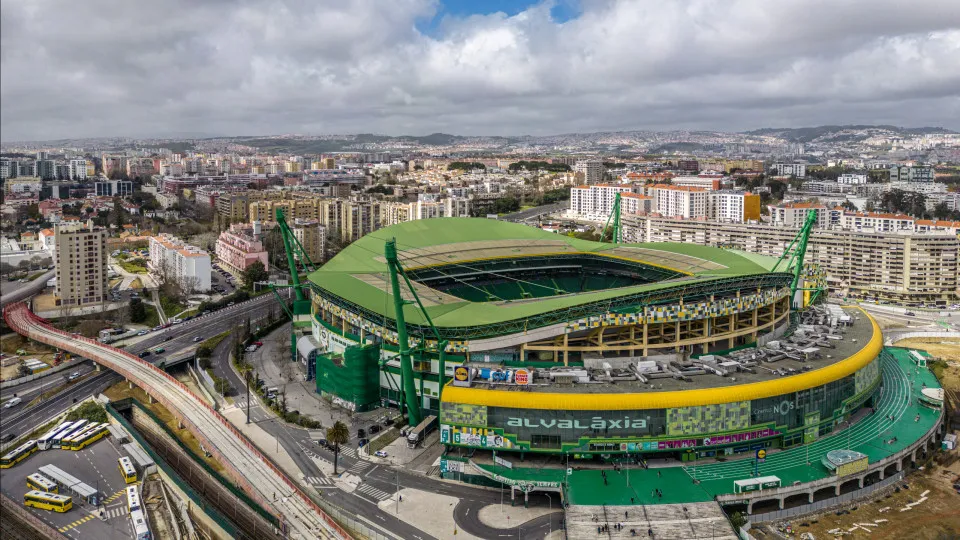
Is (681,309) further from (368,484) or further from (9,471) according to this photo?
(9,471)

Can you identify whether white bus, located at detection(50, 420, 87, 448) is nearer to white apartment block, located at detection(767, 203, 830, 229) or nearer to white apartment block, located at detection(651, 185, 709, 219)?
white apartment block, located at detection(767, 203, 830, 229)

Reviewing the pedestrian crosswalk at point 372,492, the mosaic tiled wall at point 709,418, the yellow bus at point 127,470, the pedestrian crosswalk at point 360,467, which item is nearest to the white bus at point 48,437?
the yellow bus at point 127,470

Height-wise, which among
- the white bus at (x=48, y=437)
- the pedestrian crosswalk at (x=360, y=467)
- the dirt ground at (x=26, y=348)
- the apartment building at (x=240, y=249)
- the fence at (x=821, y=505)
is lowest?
the fence at (x=821, y=505)

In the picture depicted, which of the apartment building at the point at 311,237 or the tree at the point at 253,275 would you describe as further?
the apartment building at the point at 311,237

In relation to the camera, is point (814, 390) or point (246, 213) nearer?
point (814, 390)

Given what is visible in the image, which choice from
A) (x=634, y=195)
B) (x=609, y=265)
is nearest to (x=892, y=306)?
(x=609, y=265)

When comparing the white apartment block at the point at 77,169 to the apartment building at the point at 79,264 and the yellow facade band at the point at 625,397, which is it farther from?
the yellow facade band at the point at 625,397
